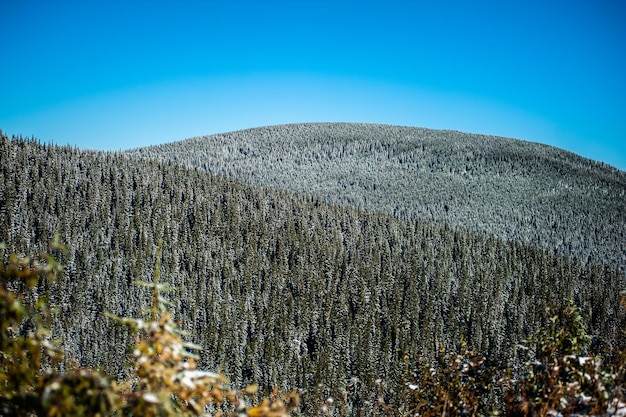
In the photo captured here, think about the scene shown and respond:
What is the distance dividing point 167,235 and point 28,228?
34823mm

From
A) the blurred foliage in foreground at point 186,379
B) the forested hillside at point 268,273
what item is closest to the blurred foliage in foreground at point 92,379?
the blurred foliage in foreground at point 186,379

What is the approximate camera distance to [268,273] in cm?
11612

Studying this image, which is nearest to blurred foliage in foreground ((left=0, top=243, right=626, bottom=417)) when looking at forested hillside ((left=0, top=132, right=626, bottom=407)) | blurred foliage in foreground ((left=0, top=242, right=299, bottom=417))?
blurred foliage in foreground ((left=0, top=242, right=299, bottom=417))

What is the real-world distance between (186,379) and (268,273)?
4511 inches

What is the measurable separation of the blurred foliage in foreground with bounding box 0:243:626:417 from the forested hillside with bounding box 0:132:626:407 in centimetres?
6967

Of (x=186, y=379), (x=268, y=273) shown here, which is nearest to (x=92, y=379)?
(x=186, y=379)

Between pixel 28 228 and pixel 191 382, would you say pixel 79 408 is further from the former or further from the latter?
pixel 28 228

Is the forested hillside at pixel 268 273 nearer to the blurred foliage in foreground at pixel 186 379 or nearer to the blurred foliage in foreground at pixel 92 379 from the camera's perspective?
the blurred foliage in foreground at pixel 186 379

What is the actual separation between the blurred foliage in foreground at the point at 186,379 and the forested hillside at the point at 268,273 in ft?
229

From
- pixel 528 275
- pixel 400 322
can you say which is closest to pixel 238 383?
pixel 400 322

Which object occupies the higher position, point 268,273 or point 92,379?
point 92,379

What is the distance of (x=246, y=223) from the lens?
446 feet

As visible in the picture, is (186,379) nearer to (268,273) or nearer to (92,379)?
(92,379)

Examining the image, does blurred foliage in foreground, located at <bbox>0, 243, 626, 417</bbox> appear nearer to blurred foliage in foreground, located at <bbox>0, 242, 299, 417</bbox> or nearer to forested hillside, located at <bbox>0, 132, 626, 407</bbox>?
blurred foliage in foreground, located at <bbox>0, 242, 299, 417</bbox>
